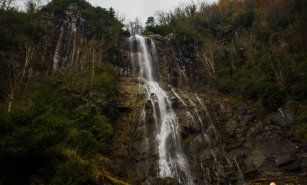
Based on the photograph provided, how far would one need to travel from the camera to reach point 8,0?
32.7m

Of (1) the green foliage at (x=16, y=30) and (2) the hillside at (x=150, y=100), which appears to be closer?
(2) the hillside at (x=150, y=100)

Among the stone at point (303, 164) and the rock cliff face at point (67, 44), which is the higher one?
the rock cliff face at point (67, 44)

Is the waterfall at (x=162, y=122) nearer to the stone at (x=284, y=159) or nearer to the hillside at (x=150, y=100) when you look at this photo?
the hillside at (x=150, y=100)

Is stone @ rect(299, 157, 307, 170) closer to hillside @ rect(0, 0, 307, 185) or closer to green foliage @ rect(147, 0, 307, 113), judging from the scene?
hillside @ rect(0, 0, 307, 185)

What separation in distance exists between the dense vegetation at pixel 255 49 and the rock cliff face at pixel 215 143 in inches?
63.6

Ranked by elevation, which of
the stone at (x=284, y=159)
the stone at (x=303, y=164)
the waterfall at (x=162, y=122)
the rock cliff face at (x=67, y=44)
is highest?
the rock cliff face at (x=67, y=44)

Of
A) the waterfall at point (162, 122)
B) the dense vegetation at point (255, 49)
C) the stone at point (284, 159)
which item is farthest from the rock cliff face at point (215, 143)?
the dense vegetation at point (255, 49)

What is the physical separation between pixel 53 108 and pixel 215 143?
12544 millimetres

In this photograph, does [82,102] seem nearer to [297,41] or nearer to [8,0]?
[8,0]

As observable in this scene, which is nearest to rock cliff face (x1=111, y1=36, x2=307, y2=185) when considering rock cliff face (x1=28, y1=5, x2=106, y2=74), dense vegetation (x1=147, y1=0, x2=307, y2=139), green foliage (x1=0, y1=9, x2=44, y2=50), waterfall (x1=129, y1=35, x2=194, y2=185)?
waterfall (x1=129, y1=35, x2=194, y2=185)

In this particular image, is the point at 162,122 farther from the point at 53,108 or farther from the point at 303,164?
the point at 303,164

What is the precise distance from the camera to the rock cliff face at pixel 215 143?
22.8 metres

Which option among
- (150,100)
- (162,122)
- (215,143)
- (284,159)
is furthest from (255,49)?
(284,159)

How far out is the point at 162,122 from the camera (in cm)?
2784
